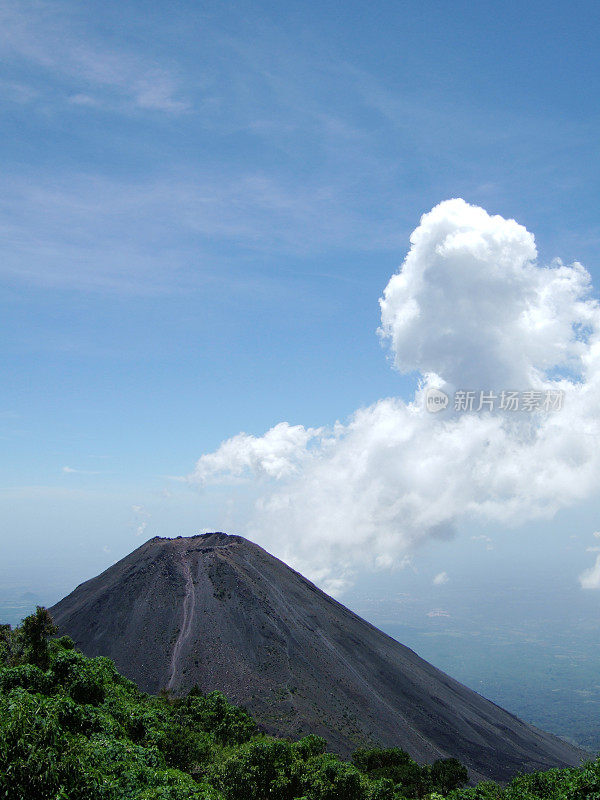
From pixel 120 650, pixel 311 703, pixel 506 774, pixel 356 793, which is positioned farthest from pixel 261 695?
pixel 356 793

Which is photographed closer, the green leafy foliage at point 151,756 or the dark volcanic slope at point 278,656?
the green leafy foliage at point 151,756

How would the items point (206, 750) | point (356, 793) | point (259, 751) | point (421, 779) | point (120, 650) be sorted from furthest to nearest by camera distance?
point (120, 650) → point (421, 779) → point (206, 750) → point (259, 751) → point (356, 793)

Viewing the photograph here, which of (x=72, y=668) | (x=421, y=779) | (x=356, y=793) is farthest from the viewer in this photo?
(x=421, y=779)

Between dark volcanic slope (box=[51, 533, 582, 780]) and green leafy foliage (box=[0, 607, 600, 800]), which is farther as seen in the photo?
dark volcanic slope (box=[51, 533, 582, 780])

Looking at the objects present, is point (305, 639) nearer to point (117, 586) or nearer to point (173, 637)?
point (173, 637)
